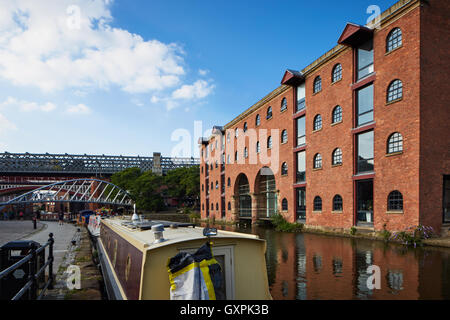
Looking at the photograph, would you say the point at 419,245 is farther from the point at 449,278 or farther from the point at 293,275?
the point at 293,275

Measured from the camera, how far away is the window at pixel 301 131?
901 inches

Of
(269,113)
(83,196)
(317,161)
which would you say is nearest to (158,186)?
(83,196)

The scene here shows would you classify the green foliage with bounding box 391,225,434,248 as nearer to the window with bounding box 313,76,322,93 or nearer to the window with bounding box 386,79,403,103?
the window with bounding box 386,79,403,103

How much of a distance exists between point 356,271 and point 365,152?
945 cm

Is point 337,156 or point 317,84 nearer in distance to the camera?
point 337,156

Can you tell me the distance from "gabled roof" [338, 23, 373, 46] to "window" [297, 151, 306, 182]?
26.4 ft

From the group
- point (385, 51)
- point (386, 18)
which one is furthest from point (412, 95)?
point (386, 18)

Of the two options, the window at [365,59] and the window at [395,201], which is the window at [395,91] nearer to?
the window at [365,59]

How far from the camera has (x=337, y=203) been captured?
19094 mm

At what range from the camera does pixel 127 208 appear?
66.9m

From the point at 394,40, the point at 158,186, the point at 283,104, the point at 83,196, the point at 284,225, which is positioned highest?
the point at 394,40

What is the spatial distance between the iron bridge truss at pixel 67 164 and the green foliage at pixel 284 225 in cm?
5953

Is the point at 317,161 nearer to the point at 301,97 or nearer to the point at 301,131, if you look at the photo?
the point at 301,131
